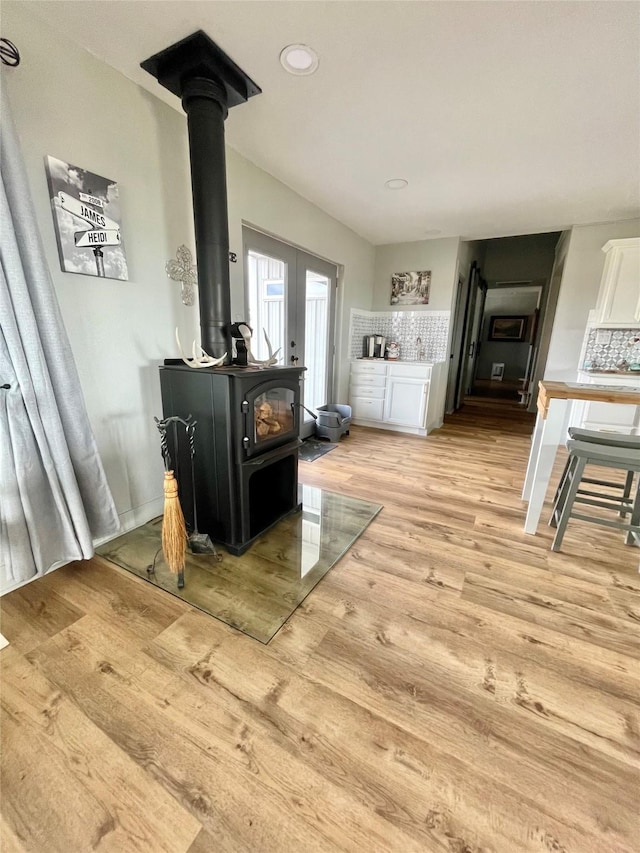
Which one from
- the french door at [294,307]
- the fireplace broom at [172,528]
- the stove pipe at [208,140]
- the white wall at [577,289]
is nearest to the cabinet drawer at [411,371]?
the french door at [294,307]

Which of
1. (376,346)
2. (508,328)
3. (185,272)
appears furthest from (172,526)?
(508,328)

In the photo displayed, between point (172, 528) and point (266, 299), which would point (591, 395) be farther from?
point (266, 299)

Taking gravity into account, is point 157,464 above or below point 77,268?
below

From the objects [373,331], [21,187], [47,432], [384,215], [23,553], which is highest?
[384,215]

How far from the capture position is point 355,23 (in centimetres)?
137

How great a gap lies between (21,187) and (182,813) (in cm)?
205

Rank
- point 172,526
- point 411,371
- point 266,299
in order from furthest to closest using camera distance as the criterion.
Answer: point 411,371 < point 266,299 < point 172,526

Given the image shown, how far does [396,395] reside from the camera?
4.15 meters

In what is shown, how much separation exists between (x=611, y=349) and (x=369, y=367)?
260 cm

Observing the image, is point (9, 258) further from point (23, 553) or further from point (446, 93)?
point (446, 93)

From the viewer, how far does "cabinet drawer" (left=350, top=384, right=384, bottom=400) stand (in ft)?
14.0

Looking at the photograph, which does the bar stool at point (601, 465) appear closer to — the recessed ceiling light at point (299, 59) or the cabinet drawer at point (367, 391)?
the recessed ceiling light at point (299, 59)

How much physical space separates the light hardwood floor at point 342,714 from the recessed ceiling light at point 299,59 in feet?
7.98

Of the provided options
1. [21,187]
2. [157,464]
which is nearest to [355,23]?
[21,187]
